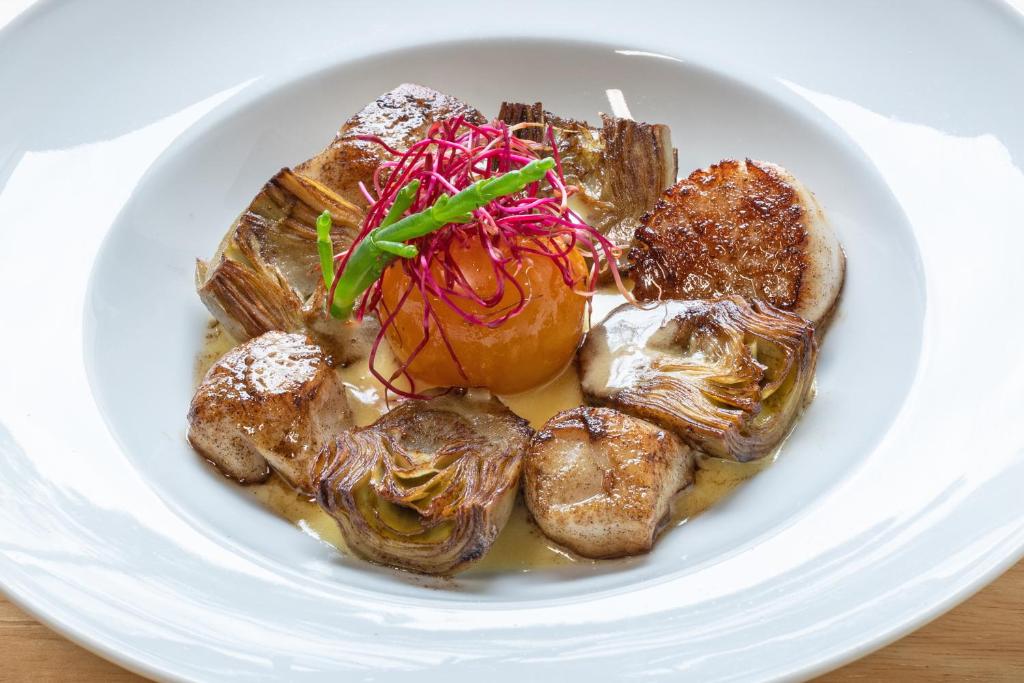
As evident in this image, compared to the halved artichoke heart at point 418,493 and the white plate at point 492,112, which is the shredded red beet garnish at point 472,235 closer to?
the halved artichoke heart at point 418,493

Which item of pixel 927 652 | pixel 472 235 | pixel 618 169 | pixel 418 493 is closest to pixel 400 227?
pixel 472 235

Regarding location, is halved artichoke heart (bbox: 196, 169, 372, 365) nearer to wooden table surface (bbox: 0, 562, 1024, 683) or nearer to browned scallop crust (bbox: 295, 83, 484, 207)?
browned scallop crust (bbox: 295, 83, 484, 207)

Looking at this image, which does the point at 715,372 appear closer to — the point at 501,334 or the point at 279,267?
the point at 501,334

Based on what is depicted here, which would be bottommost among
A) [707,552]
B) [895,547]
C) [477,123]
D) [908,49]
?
[707,552]

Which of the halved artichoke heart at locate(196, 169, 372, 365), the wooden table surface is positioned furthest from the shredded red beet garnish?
the wooden table surface

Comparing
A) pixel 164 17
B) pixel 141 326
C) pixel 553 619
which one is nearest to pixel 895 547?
pixel 553 619

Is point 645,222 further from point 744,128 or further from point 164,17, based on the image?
point 164,17
